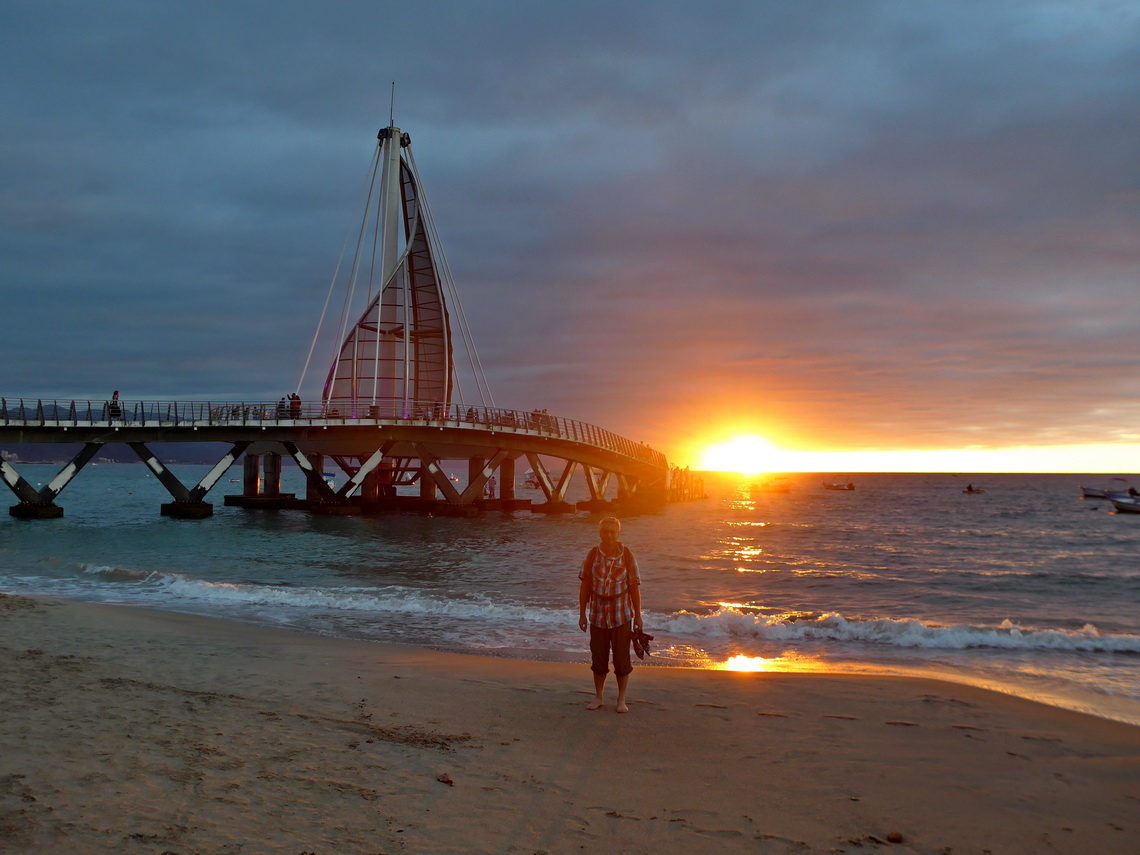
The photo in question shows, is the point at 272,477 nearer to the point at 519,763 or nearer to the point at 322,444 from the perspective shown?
the point at 322,444

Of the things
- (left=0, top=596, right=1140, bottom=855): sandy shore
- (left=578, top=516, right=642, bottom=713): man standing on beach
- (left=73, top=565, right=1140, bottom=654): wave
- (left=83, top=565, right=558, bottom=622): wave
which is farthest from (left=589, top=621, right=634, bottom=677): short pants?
(left=83, top=565, right=558, bottom=622): wave

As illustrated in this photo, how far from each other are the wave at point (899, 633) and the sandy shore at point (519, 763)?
4.32m

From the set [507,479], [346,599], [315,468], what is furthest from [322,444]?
[346,599]

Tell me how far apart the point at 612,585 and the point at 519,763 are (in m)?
1.96

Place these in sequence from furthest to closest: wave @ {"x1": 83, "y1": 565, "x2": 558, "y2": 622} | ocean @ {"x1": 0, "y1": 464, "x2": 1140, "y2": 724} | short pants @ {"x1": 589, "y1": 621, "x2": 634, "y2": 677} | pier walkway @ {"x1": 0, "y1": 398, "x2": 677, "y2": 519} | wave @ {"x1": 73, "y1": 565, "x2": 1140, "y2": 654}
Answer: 1. pier walkway @ {"x1": 0, "y1": 398, "x2": 677, "y2": 519}
2. wave @ {"x1": 83, "y1": 565, "x2": 558, "y2": 622}
3. wave @ {"x1": 73, "y1": 565, "x2": 1140, "y2": 654}
4. ocean @ {"x1": 0, "y1": 464, "x2": 1140, "y2": 724}
5. short pants @ {"x1": 589, "y1": 621, "x2": 634, "y2": 677}

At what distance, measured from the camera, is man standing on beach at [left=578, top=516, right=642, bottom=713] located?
730cm

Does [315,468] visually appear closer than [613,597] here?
No

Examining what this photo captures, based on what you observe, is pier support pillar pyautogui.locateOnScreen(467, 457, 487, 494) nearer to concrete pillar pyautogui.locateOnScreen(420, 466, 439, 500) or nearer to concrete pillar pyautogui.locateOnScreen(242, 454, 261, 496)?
concrete pillar pyautogui.locateOnScreen(420, 466, 439, 500)

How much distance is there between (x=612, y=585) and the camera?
729 centimetres

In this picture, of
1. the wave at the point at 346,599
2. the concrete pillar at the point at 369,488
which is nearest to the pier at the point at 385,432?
the concrete pillar at the point at 369,488

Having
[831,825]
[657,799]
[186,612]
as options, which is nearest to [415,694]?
[657,799]

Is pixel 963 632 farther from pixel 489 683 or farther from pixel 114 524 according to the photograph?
pixel 114 524

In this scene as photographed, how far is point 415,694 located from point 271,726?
1855mm

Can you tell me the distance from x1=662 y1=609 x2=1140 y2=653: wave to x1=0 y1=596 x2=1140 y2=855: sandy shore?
14.2 ft
